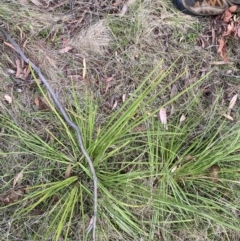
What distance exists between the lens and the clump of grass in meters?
1.45

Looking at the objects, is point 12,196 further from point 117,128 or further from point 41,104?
point 117,128

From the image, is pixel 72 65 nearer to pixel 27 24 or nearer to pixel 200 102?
pixel 27 24

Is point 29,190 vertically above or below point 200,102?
below

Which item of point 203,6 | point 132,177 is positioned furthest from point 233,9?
point 132,177

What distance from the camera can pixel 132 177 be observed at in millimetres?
1519

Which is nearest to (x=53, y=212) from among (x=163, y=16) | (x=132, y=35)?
(x=132, y=35)

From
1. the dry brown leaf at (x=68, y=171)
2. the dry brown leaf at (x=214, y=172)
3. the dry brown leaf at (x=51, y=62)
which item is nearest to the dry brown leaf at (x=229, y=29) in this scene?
the dry brown leaf at (x=214, y=172)

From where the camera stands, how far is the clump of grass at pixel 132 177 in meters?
1.45

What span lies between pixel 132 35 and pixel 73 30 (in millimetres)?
259

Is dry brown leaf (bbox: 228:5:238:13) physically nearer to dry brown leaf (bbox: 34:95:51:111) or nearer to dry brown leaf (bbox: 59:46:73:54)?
dry brown leaf (bbox: 59:46:73:54)

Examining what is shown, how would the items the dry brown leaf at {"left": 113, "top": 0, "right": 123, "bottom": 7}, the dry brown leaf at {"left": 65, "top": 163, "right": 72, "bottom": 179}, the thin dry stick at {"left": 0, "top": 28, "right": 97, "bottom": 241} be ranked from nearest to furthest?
the thin dry stick at {"left": 0, "top": 28, "right": 97, "bottom": 241} < the dry brown leaf at {"left": 65, "top": 163, "right": 72, "bottom": 179} < the dry brown leaf at {"left": 113, "top": 0, "right": 123, "bottom": 7}

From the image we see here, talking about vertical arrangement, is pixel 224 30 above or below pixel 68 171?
above

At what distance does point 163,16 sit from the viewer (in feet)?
5.31

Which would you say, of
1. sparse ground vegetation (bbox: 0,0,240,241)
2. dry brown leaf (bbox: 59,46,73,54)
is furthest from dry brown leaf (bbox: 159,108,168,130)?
dry brown leaf (bbox: 59,46,73,54)
